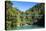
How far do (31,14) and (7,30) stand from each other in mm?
344

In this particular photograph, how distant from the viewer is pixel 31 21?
1.11 meters

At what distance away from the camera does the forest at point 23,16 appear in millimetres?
1061

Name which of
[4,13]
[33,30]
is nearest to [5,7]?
[4,13]

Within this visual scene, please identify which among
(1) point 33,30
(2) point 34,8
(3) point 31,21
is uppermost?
(2) point 34,8

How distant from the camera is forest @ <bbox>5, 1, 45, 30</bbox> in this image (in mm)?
1061

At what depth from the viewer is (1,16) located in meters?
1.04

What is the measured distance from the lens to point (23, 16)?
110 centimetres

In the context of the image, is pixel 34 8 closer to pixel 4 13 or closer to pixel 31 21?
pixel 31 21

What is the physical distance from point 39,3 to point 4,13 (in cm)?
44

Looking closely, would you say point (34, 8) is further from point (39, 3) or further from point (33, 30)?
point (33, 30)

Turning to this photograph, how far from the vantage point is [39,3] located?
113 centimetres

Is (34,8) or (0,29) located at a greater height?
(34,8)

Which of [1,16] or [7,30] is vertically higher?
[1,16]

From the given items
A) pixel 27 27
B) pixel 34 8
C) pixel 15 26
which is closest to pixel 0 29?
pixel 15 26
